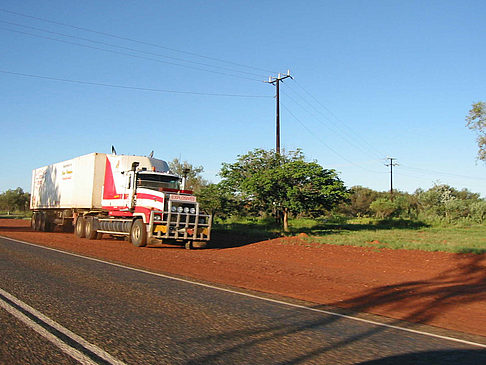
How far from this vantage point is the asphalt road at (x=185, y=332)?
4.95 meters

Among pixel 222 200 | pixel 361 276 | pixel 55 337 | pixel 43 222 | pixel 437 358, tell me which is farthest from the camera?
pixel 43 222

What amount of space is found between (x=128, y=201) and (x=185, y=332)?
1607 centimetres

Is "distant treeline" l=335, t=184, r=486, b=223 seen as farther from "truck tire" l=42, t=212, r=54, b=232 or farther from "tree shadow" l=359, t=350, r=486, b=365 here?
"tree shadow" l=359, t=350, r=486, b=365

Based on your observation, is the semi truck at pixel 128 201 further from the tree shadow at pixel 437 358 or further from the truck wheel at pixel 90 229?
the tree shadow at pixel 437 358

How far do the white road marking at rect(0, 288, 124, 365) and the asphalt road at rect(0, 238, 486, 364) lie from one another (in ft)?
0.03

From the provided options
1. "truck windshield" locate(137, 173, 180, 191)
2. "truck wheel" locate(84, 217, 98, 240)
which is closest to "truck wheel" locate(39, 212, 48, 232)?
"truck wheel" locate(84, 217, 98, 240)

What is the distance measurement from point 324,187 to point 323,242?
4.35 metres

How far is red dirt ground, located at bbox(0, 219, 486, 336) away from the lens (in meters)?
8.62

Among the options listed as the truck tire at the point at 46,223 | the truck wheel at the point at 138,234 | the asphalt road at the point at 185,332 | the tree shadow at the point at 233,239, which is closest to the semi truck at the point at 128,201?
the truck wheel at the point at 138,234

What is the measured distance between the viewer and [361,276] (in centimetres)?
1319

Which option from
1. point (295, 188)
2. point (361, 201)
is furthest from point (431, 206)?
point (295, 188)

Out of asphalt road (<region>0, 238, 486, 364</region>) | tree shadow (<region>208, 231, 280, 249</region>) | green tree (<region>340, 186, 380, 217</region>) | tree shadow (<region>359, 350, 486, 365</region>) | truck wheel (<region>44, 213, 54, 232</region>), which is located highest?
green tree (<region>340, 186, 380, 217</region>)

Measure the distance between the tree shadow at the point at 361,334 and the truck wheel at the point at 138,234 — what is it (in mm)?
12073

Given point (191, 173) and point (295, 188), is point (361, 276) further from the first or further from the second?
point (191, 173)
